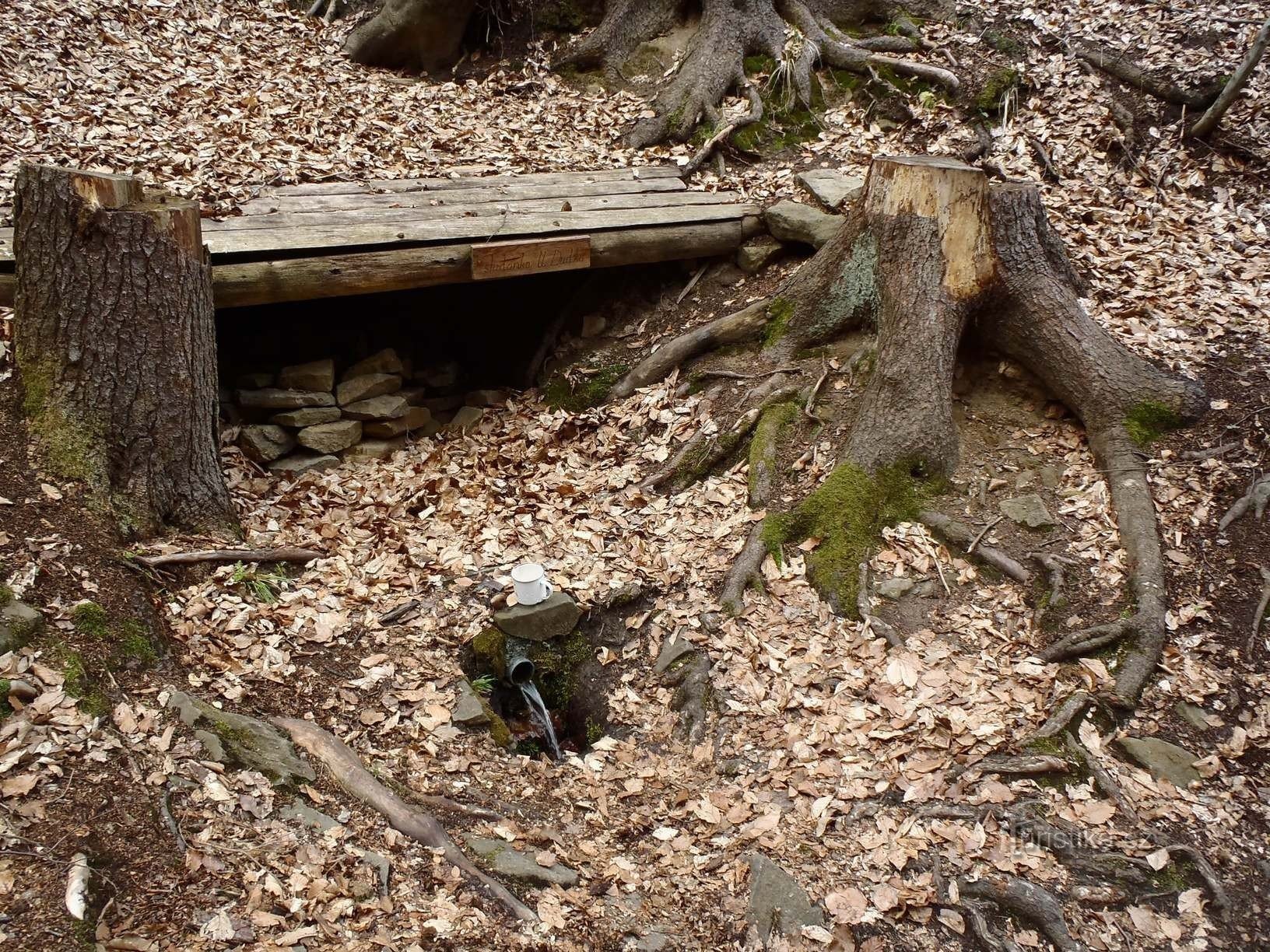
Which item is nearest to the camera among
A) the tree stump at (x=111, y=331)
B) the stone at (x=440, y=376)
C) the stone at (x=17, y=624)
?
the stone at (x=17, y=624)

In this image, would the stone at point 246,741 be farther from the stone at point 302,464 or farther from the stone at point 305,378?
the stone at point 305,378

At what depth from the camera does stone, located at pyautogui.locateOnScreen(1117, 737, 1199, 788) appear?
13.0ft

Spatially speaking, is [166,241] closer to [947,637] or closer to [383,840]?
[383,840]

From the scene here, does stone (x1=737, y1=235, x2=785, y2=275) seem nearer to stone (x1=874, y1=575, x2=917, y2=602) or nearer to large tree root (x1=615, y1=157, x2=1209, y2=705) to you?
large tree root (x1=615, y1=157, x2=1209, y2=705)

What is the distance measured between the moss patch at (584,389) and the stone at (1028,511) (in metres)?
3.19

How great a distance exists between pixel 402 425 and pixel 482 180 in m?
2.23

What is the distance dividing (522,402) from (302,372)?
70.4 inches

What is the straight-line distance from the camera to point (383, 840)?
3729 millimetres

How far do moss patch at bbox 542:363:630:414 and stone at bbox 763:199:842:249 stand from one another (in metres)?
→ 1.76

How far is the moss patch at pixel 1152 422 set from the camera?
17.5 ft

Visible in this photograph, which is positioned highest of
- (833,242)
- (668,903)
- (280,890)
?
(833,242)

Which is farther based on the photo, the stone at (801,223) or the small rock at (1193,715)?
the stone at (801,223)

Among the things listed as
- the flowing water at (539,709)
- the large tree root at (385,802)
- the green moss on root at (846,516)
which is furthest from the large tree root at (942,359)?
the large tree root at (385,802)

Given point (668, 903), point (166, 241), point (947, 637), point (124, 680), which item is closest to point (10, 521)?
point (124, 680)
